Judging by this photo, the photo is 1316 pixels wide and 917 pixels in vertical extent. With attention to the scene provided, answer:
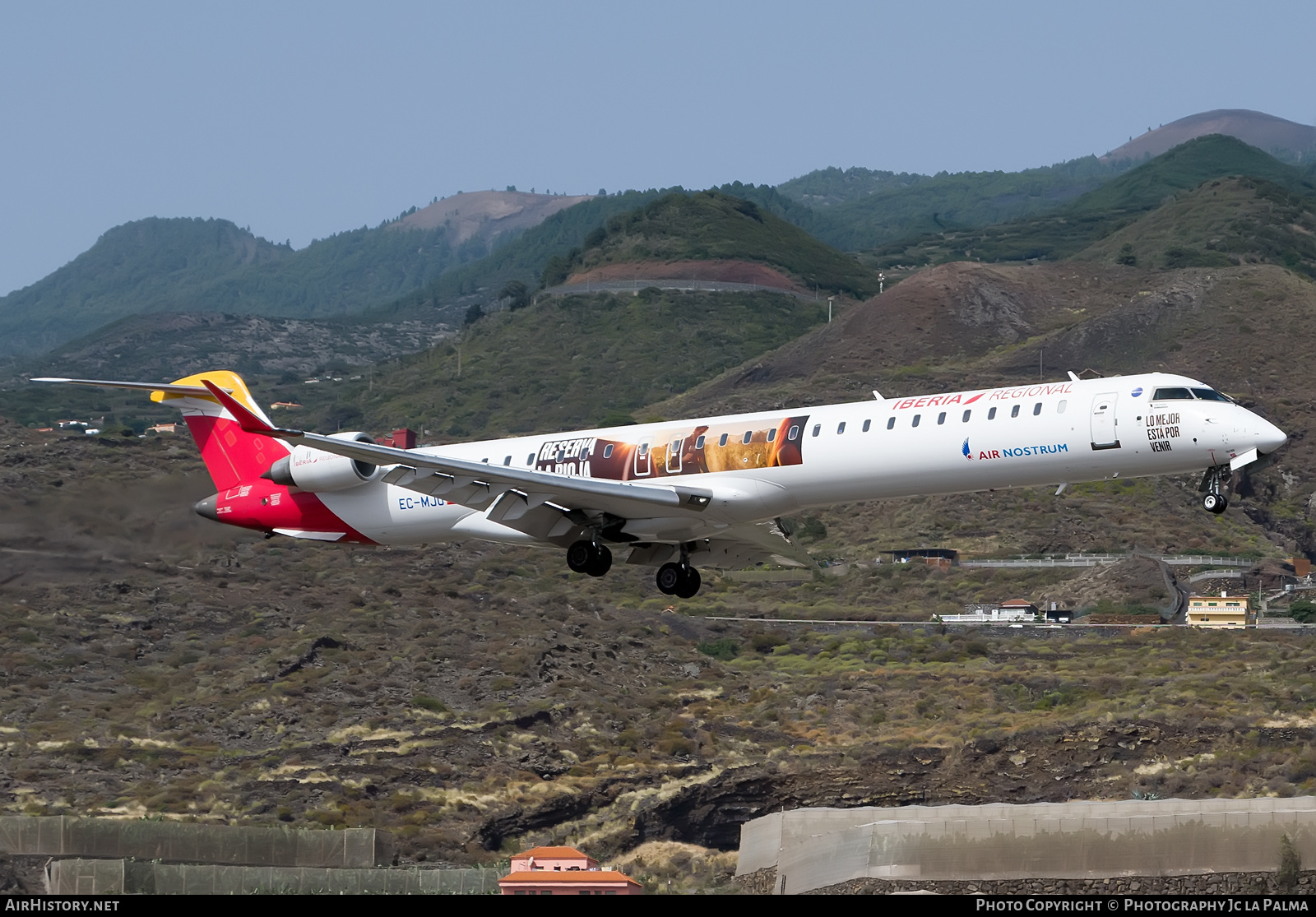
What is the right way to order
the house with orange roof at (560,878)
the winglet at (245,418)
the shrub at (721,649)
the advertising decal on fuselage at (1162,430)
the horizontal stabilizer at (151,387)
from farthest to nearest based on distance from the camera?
the shrub at (721,649) → the house with orange roof at (560,878) → the horizontal stabilizer at (151,387) → the winglet at (245,418) → the advertising decal on fuselage at (1162,430)

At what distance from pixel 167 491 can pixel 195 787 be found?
30952 mm

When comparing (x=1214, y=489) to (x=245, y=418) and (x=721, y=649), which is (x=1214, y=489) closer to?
(x=245, y=418)

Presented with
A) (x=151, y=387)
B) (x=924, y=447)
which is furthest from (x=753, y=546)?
(x=151, y=387)

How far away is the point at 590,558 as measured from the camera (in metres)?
34.9

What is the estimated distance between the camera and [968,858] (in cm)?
5388

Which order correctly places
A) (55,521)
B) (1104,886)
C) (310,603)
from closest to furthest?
1. (55,521)
2. (1104,886)
3. (310,603)

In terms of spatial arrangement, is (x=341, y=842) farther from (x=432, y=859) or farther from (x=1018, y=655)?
(x=1018, y=655)

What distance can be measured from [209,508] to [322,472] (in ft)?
12.5

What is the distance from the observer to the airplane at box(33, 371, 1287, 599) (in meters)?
30.6

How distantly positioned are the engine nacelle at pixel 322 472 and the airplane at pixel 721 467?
4 cm

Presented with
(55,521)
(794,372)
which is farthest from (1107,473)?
(794,372)

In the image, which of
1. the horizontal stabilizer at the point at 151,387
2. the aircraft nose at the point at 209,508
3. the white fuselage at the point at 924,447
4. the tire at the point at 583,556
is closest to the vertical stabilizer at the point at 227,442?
the horizontal stabilizer at the point at 151,387

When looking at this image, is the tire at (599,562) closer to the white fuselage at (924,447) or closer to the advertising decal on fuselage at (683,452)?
the white fuselage at (924,447)

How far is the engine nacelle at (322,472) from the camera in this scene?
123 feet
